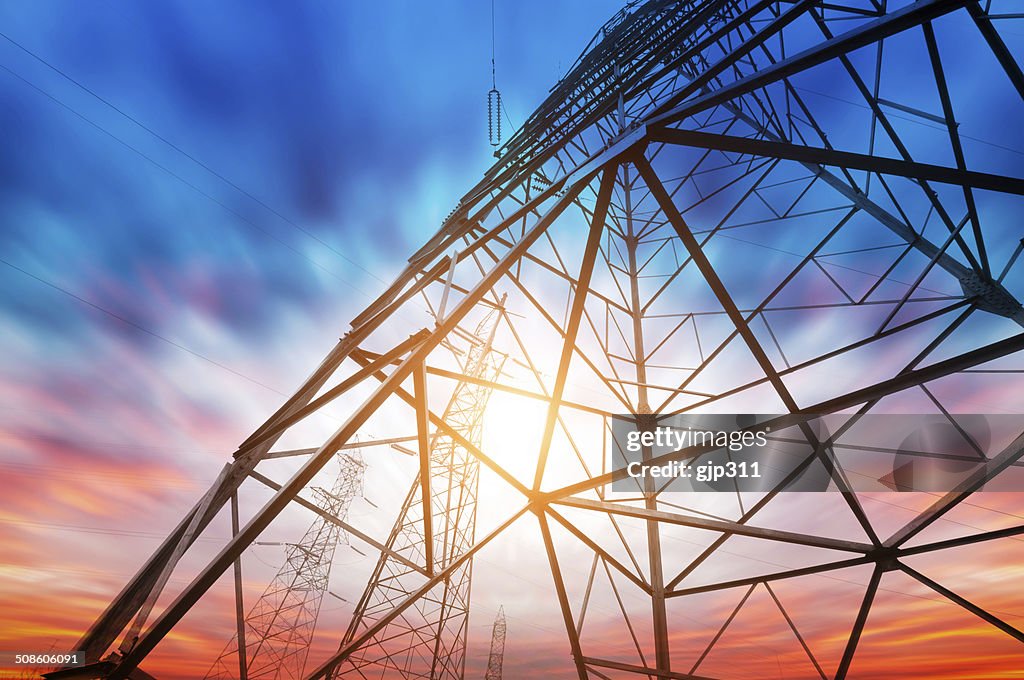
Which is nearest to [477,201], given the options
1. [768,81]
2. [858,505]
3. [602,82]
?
[602,82]

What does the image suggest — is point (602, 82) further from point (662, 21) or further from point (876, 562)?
point (876, 562)

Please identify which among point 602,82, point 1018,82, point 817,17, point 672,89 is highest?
point 672,89

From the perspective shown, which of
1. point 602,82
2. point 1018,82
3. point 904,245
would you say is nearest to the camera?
point 1018,82

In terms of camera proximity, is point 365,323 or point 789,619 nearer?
point 789,619

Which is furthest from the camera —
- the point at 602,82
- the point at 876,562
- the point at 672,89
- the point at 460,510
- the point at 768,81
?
the point at 460,510

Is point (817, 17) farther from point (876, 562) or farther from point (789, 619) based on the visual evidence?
point (789, 619)

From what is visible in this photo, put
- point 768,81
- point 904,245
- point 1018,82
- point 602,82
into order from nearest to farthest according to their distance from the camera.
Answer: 1. point 768,81
2. point 1018,82
3. point 904,245
4. point 602,82

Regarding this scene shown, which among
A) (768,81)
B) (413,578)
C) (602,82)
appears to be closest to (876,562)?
(768,81)

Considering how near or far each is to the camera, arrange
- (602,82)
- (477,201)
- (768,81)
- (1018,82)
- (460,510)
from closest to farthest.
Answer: (768,81), (1018,82), (477,201), (602,82), (460,510)

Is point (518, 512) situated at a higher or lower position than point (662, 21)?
lower
